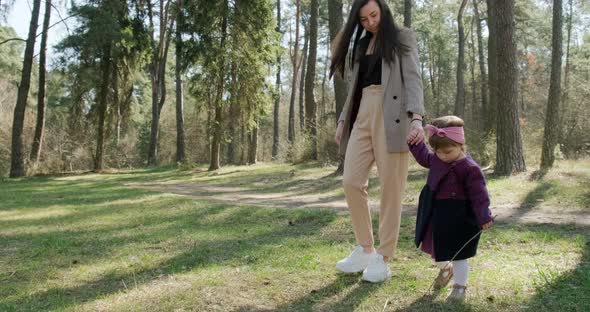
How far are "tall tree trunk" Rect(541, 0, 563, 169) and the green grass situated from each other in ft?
12.9

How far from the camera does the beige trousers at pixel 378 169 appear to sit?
11.0ft

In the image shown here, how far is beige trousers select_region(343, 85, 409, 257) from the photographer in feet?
11.0

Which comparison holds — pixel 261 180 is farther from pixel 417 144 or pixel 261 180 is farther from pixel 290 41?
pixel 290 41

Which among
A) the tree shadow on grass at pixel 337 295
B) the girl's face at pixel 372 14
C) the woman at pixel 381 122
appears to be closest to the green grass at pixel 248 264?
the tree shadow on grass at pixel 337 295

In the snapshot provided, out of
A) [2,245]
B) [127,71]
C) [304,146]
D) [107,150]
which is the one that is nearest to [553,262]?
[2,245]

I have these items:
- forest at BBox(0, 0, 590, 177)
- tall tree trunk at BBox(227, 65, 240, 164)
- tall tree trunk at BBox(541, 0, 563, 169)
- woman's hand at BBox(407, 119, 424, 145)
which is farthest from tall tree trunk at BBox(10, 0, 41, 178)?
woman's hand at BBox(407, 119, 424, 145)

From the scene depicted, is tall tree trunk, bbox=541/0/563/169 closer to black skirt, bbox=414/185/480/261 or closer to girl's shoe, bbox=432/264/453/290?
girl's shoe, bbox=432/264/453/290

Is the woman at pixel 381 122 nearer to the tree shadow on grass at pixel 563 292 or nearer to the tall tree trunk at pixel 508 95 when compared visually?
the tree shadow on grass at pixel 563 292

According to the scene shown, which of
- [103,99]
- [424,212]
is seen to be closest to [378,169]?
[424,212]

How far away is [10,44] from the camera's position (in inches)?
1330

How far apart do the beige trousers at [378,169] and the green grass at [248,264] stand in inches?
15.6

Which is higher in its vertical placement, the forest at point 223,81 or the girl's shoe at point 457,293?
the forest at point 223,81

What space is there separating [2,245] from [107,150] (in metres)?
21.9

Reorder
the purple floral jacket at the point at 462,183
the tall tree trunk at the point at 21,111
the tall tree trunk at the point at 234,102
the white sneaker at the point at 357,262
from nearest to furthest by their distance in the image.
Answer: the purple floral jacket at the point at 462,183
the white sneaker at the point at 357,262
the tall tree trunk at the point at 21,111
the tall tree trunk at the point at 234,102
